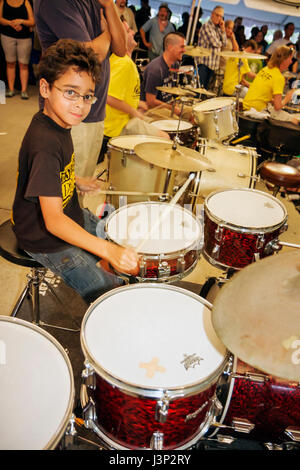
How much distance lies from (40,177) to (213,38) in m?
6.26

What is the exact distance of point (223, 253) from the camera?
197 centimetres

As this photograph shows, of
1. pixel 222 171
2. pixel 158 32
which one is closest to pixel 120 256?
pixel 222 171

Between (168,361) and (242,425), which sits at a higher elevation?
(168,361)

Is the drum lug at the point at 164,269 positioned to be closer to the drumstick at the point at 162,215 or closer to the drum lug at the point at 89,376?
the drumstick at the point at 162,215

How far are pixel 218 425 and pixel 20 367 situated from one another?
0.77 meters

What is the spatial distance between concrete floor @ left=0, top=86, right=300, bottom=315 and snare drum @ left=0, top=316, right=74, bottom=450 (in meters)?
1.04

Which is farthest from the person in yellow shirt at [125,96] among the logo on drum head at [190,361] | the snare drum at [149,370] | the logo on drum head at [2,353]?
the logo on drum head at [2,353]

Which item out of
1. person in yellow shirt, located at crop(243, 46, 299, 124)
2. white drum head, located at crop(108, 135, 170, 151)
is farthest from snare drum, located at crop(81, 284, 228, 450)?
person in yellow shirt, located at crop(243, 46, 299, 124)

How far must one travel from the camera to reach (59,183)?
1.32m

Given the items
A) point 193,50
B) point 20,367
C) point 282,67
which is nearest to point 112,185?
point 20,367

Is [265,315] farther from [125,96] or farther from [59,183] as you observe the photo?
[125,96]

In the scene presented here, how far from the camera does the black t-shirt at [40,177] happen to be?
1290 mm
